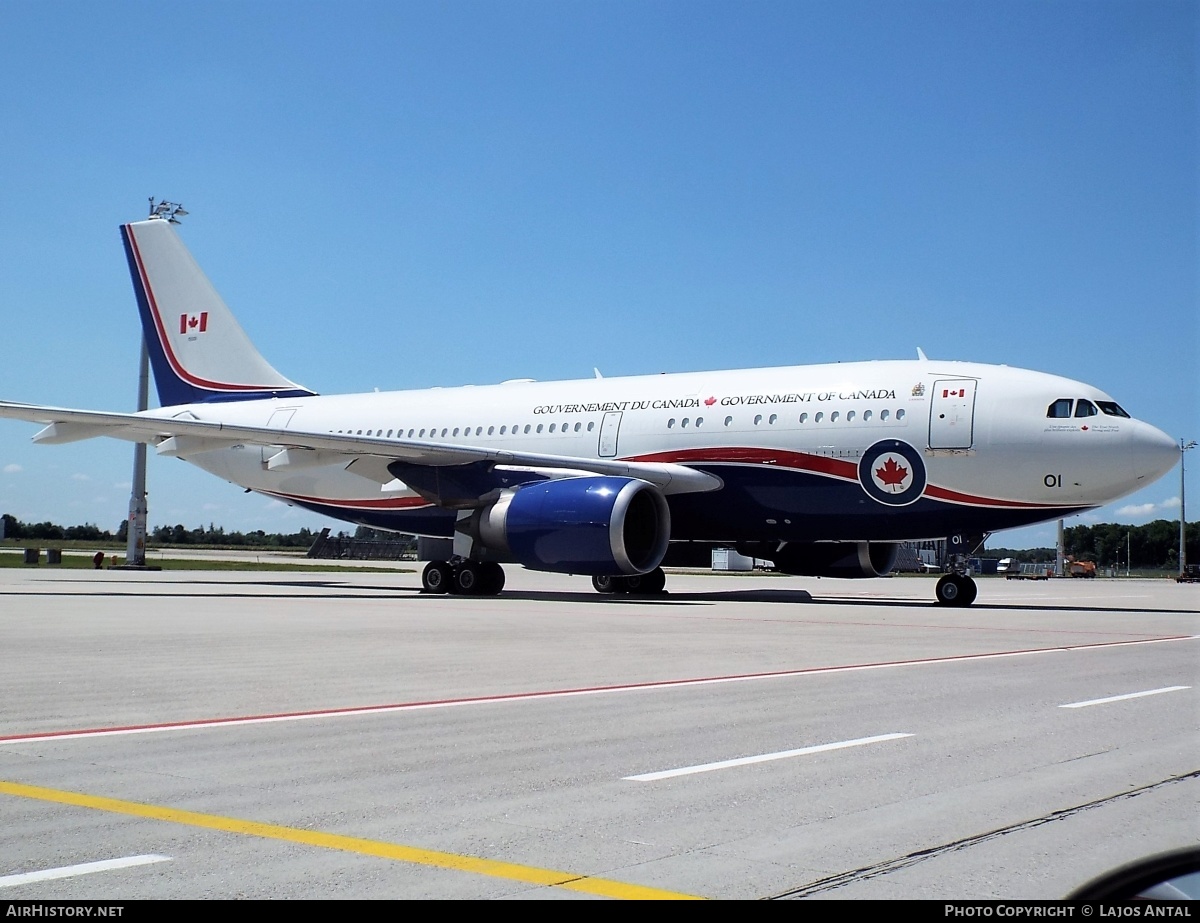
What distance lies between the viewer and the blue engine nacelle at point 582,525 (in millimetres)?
21797

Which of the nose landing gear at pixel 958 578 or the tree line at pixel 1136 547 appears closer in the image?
the nose landing gear at pixel 958 578

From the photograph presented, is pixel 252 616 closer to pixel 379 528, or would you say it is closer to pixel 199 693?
pixel 199 693

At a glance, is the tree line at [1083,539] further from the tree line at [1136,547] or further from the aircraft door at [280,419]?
the aircraft door at [280,419]

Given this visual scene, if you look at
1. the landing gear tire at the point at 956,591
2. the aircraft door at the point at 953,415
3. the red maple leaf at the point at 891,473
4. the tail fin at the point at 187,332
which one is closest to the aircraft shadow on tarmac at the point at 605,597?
the landing gear tire at the point at 956,591

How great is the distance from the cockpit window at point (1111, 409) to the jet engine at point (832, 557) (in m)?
5.72

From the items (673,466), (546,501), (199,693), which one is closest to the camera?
(199,693)

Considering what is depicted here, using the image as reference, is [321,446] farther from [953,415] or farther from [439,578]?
[953,415]

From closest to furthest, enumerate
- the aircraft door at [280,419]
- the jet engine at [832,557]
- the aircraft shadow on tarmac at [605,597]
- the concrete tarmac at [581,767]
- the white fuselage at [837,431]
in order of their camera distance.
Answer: the concrete tarmac at [581,767]
the white fuselage at [837,431]
the aircraft shadow on tarmac at [605,597]
the jet engine at [832,557]
the aircraft door at [280,419]

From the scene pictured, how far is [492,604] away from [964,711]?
46.1ft

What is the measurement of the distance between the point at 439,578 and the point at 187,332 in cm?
1239

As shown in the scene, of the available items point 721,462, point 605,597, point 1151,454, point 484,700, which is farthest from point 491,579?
point 484,700
